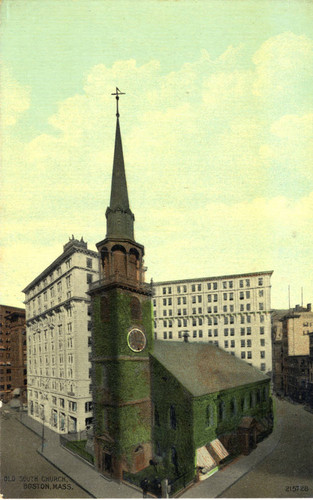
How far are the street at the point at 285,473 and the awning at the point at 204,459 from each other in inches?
94.3

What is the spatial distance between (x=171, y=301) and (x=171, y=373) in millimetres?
9039

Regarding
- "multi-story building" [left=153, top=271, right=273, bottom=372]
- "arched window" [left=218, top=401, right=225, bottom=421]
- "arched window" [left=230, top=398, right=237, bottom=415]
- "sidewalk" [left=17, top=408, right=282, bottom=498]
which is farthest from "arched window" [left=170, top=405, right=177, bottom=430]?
"multi-story building" [left=153, top=271, right=273, bottom=372]

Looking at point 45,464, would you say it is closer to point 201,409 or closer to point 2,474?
point 2,474

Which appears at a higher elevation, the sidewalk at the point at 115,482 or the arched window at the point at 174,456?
the arched window at the point at 174,456

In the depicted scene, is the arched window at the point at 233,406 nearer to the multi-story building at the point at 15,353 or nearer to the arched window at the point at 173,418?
the arched window at the point at 173,418

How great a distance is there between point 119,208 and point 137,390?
15230mm

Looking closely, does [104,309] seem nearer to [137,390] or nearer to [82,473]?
[137,390]

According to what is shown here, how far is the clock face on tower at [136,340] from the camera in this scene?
29.6 metres

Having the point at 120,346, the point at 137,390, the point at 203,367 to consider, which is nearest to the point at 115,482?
the point at 137,390

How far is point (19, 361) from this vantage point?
39.8 metres

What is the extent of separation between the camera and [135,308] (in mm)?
30328

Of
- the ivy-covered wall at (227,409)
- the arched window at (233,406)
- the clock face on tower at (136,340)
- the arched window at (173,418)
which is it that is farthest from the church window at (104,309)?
the arched window at (233,406)

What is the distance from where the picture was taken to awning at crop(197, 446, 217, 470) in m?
27.3

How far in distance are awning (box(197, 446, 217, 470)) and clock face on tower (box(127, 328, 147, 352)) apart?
904 centimetres
